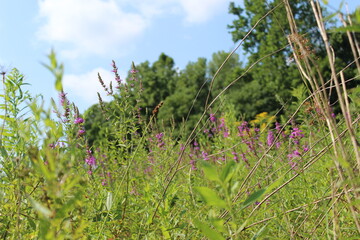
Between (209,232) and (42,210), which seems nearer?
(42,210)

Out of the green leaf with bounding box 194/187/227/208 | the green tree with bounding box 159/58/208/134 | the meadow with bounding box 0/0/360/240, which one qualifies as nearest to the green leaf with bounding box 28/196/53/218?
the meadow with bounding box 0/0/360/240

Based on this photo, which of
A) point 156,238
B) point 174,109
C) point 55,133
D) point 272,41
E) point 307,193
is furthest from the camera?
point 174,109

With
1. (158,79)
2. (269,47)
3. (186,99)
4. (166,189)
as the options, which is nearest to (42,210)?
(166,189)

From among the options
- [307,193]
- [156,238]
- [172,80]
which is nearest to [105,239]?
[156,238]

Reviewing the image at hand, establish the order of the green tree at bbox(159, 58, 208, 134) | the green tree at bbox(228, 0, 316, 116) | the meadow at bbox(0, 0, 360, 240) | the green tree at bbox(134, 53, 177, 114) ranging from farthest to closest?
the green tree at bbox(134, 53, 177, 114) → the green tree at bbox(159, 58, 208, 134) → the green tree at bbox(228, 0, 316, 116) → the meadow at bbox(0, 0, 360, 240)

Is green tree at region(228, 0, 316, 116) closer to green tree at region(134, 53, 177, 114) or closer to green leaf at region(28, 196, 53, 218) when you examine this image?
green tree at region(134, 53, 177, 114)

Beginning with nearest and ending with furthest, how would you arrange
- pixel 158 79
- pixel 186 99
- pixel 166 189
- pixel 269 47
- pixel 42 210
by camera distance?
pixel 42 210, pixel 166 189, pixel 269 47, pixel 186 99, pixel 158 79

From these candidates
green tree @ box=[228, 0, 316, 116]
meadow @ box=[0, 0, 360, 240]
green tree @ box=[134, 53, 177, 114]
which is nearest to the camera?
meadow @ box=[0, 0, 360, 240]

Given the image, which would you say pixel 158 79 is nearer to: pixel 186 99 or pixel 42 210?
pixel 186 99

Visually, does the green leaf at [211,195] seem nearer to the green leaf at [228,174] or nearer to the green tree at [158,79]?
the green leaf at [228,174]

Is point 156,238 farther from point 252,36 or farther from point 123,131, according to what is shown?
point 252,36

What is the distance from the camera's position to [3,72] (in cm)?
237

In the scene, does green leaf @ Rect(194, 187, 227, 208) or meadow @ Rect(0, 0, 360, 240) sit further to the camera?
green leaf @ Rect(194, 187, 227, 208)

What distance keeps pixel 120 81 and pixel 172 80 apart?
40368 millimetres
